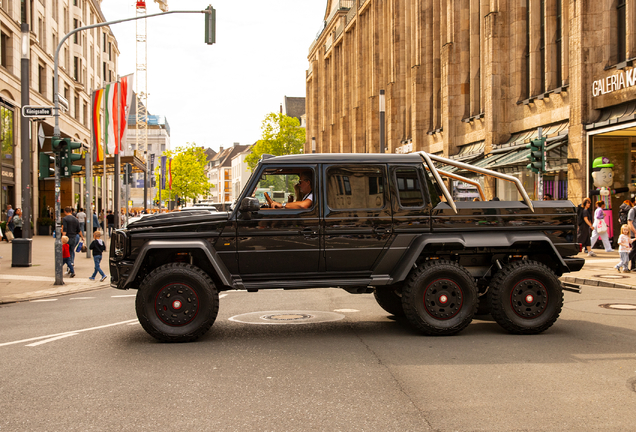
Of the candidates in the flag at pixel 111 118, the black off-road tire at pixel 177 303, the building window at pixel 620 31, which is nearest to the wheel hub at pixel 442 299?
the black off-road tire at pixel 177 303

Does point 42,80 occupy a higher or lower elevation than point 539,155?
higher

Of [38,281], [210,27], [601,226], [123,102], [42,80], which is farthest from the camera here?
[42,80]

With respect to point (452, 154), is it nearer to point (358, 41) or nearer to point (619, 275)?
point (619, 275)

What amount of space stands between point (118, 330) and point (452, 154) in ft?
89.0

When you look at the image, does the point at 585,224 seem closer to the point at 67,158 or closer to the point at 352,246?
the point at 352,246

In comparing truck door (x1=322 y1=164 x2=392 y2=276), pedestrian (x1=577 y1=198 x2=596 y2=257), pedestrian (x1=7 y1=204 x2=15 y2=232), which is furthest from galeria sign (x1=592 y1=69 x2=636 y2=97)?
pedestrian (x1=7 y1=204 x2=15 y2=232)

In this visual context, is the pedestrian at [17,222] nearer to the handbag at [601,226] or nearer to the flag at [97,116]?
the flag at [97,116]

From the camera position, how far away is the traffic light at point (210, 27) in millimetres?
15797

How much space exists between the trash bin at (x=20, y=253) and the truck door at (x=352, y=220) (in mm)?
14017

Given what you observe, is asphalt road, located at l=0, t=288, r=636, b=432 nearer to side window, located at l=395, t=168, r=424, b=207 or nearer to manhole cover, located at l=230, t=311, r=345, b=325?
manhole cover, located at l=230, t=311, r=345, b=325

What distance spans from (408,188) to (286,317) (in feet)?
8.90

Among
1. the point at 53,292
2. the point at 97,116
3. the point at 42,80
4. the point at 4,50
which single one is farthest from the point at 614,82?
the point at 42,80

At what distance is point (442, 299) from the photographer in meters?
7.46

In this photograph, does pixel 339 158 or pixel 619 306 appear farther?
pixel 619 306
